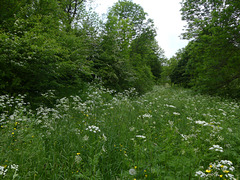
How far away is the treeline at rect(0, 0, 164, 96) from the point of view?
5.55 m

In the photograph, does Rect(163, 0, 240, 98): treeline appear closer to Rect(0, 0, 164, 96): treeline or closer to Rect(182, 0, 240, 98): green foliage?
Rect(182, 0, 240, 98): green foliage

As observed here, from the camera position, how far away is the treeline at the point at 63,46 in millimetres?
5551

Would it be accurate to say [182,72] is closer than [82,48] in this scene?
No

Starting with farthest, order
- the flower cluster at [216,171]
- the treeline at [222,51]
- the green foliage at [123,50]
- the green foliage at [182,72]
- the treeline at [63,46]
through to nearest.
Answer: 1. the green foliage at [182,72]
2. the green foliage at [123,50]
3. the treeline at [222,51]
4. the treeline at [63,46]
5. the flower cluster at [216,171]

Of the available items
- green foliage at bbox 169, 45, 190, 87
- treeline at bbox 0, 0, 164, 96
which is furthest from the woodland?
green foliage at bbox 169, 45, 190, 87

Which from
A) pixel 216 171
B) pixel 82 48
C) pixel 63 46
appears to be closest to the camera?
pixel 216 171

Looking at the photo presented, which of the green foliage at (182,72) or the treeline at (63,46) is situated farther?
the green foliage at (182,72)

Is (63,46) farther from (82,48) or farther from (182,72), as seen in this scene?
(182,72)

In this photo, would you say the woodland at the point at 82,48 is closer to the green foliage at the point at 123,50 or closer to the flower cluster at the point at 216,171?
the green foliage at the point at 123,50

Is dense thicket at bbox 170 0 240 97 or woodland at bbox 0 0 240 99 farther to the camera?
dense thicket at bbox 170 0 240 97

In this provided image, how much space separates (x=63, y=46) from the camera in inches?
309

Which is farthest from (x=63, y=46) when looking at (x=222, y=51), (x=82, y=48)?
(x=222, y=51)

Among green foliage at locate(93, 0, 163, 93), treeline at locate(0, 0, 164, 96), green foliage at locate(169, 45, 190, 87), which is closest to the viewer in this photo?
treeline at locate(0, 0, 164, 96)

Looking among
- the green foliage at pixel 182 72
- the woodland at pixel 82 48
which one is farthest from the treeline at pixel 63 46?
the green foliage at pixel 182 72
